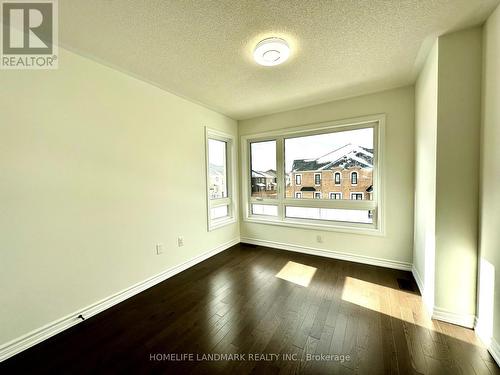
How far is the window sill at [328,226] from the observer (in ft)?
9.94

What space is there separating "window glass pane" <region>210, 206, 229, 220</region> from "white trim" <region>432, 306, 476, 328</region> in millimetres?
3018

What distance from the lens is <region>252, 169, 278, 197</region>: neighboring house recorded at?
391 cm

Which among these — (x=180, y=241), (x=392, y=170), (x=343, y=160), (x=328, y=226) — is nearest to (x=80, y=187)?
(x=180, y=241)

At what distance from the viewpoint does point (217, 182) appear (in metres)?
3.80

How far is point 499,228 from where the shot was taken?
4.66 feet

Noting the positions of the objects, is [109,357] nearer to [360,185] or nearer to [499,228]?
[499,228]

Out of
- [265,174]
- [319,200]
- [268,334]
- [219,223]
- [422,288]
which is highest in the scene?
[265,174]

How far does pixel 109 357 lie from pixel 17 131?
1.86m

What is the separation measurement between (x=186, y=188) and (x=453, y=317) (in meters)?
3.20

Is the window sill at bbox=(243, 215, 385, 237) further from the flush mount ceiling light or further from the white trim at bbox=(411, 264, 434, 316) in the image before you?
the flush mount ceiling light

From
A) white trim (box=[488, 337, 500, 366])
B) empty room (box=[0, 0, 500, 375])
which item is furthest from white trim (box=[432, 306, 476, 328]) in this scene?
white trim (box=[488, 337, 500, 366])

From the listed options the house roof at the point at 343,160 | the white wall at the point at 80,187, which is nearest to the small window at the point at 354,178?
the house roof at the point at 343,160

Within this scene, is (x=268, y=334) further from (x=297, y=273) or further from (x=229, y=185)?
(x=229, y=185)

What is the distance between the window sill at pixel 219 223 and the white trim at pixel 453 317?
2.87 meters
